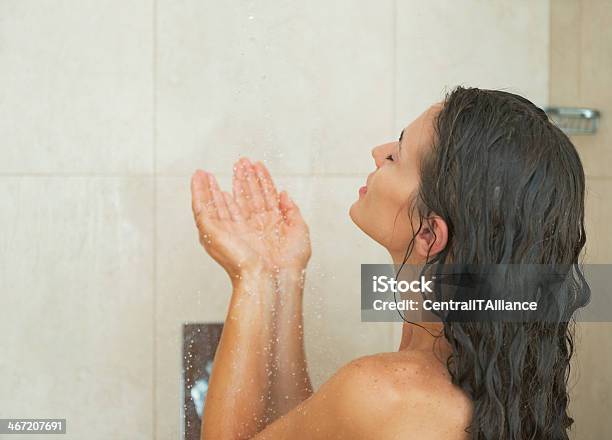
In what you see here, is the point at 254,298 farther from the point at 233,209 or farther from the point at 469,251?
the point at 469,251

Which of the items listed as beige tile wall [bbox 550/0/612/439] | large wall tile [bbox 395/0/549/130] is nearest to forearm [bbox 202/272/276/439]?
large wall tile [bbox 395/0/549/130]

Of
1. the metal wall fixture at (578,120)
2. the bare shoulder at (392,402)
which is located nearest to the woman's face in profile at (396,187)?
the bare shoulder at (392,402)

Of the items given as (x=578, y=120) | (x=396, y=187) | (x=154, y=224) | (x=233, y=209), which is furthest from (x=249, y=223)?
(x=578, y=120)

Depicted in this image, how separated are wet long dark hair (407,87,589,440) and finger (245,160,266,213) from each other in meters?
0.33

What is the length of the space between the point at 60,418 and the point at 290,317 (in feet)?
1.18

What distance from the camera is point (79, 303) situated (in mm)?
1085

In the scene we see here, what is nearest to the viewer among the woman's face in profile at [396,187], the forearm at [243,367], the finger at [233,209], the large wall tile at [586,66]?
the woman's face in profile at [396,187]

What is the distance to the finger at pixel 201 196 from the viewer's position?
105 centimetres

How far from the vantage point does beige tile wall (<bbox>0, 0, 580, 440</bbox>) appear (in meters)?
1.07

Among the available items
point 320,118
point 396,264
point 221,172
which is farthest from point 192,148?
point 396,264

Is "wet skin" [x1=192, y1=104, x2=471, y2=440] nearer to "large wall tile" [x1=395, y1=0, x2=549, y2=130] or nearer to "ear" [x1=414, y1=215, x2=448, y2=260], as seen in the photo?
"ear" [x1=414, y1=215, x2=448, y2=260]

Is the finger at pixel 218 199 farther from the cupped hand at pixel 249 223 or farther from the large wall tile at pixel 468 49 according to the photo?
the large wall tile at pixel 468 49

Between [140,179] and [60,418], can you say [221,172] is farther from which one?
[60,418]

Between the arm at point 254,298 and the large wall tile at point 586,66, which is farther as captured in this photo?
the large wall tile at point 586,66
